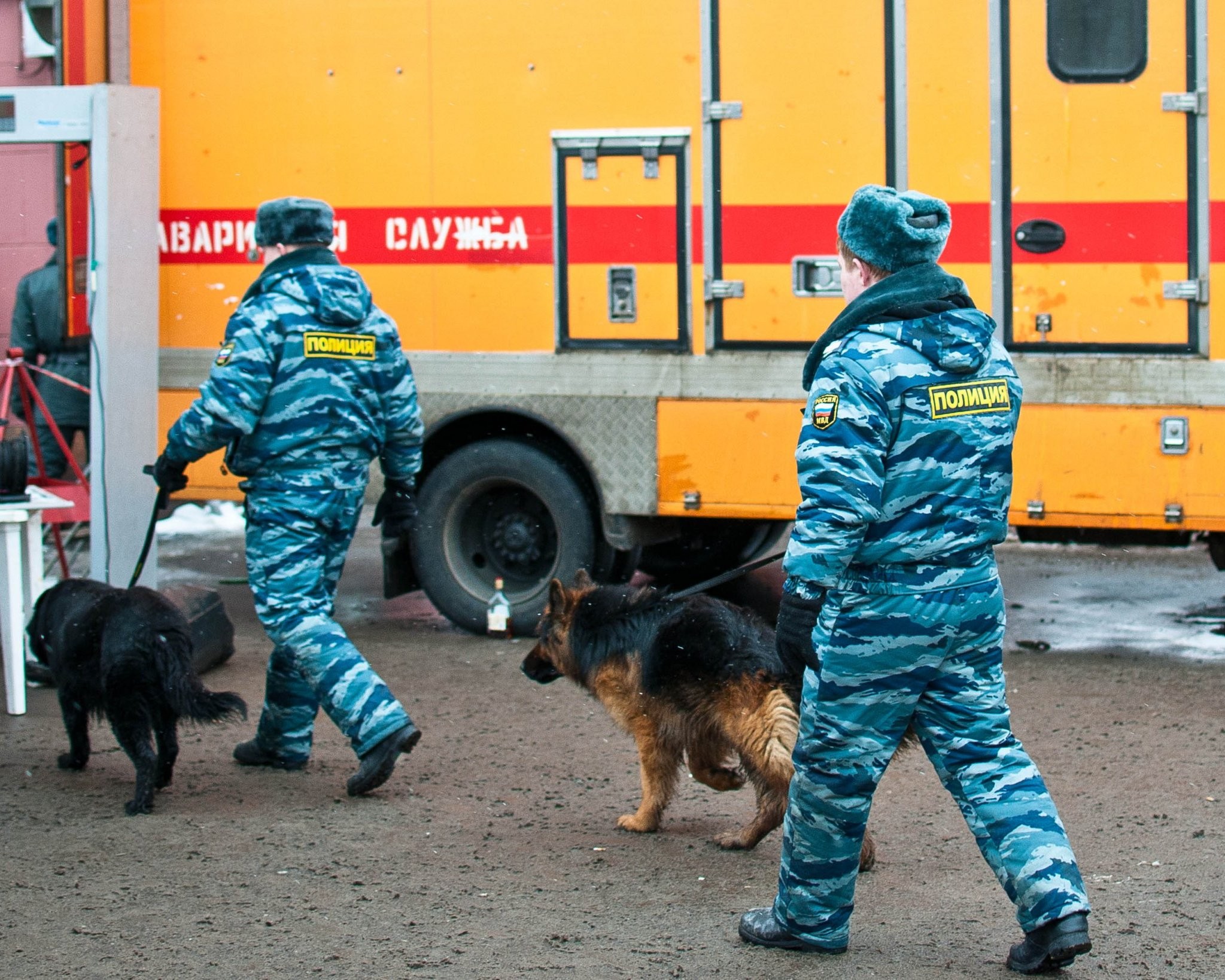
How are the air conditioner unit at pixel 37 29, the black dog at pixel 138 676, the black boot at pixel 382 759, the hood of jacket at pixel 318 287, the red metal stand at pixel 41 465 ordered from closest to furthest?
the black dog at pixel 138 676 → the black boot at pixel 382 759 → the hood of jacket at pixel 318 287 → the red metal stand at pixel 41 465 → the air conditioner unit at pixel 37 29

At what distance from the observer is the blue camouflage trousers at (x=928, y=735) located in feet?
11.7

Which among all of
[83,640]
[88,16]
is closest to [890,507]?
[83,640]

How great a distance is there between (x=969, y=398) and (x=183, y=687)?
2800 millimetres

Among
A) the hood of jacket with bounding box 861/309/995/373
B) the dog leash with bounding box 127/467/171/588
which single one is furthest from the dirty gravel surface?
the hood of jacket with bounding box 861/309/995/373

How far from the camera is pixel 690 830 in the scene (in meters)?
5.00

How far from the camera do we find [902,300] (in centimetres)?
360

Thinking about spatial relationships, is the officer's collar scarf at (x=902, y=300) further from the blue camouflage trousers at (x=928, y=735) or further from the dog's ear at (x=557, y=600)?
the dog's ear at (x=557, y=600)

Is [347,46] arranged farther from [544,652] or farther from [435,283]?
[544,652]

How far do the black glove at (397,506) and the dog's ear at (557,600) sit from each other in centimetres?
93

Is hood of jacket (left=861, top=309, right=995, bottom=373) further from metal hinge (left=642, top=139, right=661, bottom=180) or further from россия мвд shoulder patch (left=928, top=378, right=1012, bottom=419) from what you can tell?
metal hinge (left=642, top=139, right=661, bottom=180)

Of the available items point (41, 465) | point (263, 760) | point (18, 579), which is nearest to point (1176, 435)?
point (263, 760)

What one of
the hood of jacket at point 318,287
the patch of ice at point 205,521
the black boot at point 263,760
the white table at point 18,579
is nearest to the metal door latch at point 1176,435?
the hood of jacket at point 318,287

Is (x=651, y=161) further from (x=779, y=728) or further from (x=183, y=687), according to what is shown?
(x=779, y=728)

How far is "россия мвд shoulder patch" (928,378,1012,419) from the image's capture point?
355 cm
